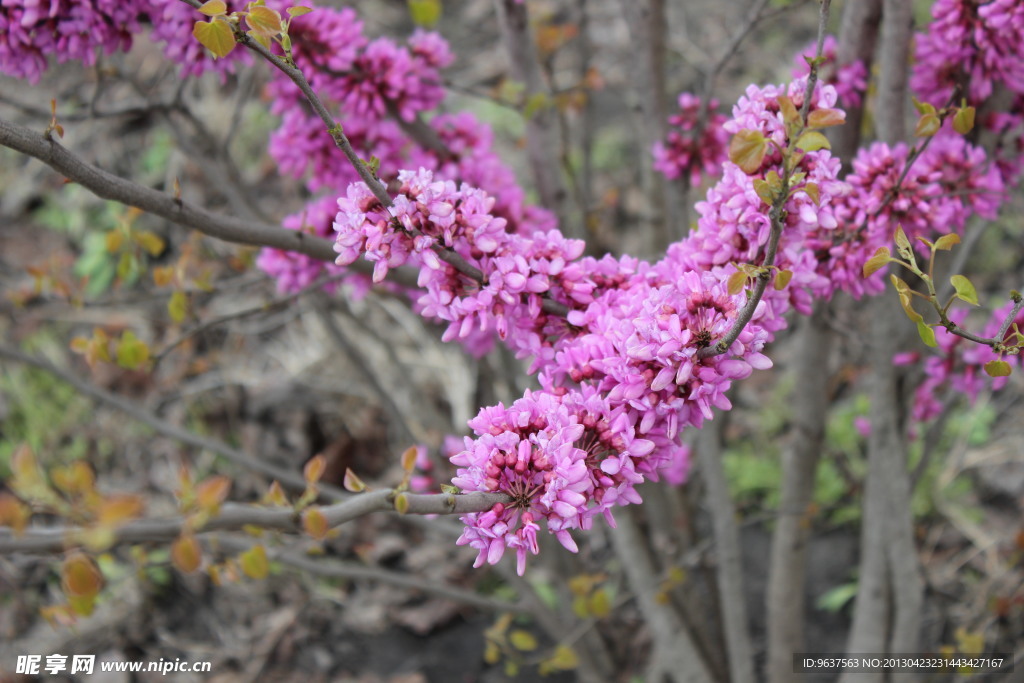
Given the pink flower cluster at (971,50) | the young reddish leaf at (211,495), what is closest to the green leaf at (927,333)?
the pink flower cluster at (971,50)

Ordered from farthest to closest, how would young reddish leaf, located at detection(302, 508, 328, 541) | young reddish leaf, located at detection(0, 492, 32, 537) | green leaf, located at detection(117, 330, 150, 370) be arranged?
1. green leaf, located at detection(117, 330, 150, 370)
2. young reddish leaf, located at detection(302, 508, 328, 541)
3. young reddish leaf, located at detection(0, 492, 32, 537)

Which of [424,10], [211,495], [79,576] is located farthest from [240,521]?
[424,10]

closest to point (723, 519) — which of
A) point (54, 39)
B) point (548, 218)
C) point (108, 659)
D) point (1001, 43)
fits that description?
point (548, 218)

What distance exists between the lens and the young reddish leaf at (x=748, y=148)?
42.3 inches

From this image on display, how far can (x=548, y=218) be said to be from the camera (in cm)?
243

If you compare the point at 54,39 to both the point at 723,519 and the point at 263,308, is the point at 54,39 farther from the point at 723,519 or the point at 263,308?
the point at 723,519

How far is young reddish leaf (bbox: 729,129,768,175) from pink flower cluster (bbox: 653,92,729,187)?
1043 millimetres

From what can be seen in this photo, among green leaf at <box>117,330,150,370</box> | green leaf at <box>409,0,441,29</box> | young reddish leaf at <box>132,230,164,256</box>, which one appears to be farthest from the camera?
green leaf at <box>409,0,441,29</box>

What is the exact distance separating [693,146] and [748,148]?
1.09m

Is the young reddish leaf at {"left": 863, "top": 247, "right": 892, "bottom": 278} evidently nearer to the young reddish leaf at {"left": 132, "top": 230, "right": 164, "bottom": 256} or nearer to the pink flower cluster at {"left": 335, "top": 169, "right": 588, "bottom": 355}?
the pink flower cluster at {"left": 335, "top": 169, "right": 588, "bottom": 355}

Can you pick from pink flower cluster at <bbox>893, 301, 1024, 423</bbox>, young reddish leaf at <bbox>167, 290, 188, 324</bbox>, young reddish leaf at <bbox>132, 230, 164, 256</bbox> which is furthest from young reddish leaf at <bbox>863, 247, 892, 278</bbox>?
young reddish leaf at <bbox>132, 230, 164, 256</bbox>

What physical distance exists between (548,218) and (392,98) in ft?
2.12

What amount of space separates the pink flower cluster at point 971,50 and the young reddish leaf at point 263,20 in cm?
150

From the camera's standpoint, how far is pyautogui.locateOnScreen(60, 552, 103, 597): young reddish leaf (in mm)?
904
